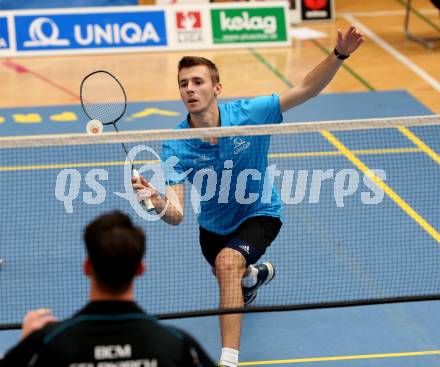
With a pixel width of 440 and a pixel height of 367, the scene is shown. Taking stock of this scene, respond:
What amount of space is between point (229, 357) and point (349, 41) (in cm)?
227

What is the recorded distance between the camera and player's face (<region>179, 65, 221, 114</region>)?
7270 millimetres

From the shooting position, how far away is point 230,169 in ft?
24.2

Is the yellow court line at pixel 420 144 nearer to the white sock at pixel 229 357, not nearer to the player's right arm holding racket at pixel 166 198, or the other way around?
the player's right arm holding racket at pixel 166 198

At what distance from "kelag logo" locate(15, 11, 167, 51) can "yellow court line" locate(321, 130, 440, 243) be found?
487cm

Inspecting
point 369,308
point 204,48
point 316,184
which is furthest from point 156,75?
point 369,308

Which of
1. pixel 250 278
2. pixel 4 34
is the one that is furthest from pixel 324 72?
pixel 4 34

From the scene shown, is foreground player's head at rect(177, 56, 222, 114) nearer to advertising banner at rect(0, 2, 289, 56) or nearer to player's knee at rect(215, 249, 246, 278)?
player's knee at rect(215, 249, 246, 278)

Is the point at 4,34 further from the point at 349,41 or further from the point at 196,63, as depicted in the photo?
the point at 349,41

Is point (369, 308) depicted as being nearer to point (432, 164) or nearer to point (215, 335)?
point (215, 335)

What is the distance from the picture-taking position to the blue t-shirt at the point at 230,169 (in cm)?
739

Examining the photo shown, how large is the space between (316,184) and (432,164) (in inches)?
52.4

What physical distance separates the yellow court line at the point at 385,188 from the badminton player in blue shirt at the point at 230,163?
7.68 ft

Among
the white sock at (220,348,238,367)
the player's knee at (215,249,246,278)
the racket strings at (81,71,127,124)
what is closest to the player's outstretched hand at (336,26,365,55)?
the player's knee at (215,249,246,278)

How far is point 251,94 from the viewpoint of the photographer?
13734 mm
